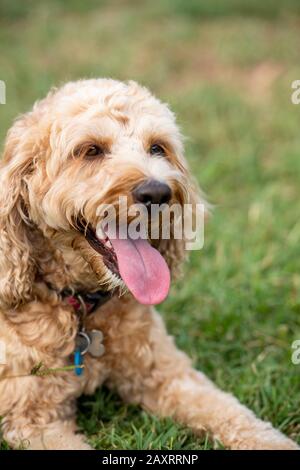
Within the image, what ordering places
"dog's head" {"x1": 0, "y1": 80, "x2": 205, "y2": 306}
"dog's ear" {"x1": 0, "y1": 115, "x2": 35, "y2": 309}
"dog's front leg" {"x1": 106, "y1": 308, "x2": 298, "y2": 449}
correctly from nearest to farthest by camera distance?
1. "dog's head" {"x1": 0, "y1": 80, "x2": 205, "y2": 306}
2. "dog's ear" {"x1": 0, "y1": 115, "x2": 35, "y2": 309}
3. "dog's front leg" {"x1": 106, "y1": 308, "x2": 298, "y2": 449}

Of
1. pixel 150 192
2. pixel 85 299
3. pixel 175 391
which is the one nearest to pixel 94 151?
pixel 150 192

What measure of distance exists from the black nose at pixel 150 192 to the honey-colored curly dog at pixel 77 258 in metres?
0.01

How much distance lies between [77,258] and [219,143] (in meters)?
3.46

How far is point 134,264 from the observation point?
118 inches

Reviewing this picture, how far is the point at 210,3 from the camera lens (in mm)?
9188

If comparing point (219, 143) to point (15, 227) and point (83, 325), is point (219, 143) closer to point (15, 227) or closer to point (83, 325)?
point (83, 325)

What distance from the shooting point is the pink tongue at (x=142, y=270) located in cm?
297

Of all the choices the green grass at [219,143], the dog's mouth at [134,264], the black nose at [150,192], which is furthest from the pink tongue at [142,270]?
the green grass at [219,143]

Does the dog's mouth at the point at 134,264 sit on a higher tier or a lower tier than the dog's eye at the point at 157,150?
lower

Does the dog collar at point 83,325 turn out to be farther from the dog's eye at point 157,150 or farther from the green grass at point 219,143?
the dog's eye at point 157,150

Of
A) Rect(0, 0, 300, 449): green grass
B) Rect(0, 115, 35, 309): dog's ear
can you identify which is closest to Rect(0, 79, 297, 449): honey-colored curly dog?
Rect(0, 115, 35, 309): dog's ear

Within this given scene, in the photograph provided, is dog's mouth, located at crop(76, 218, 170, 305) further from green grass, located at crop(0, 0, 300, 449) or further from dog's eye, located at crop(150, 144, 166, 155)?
green grass, located at crop(0, 0, 300, 449)

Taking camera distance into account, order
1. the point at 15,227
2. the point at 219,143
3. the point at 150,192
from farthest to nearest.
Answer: the point at 219,143 < the point at 15,227 < the point at 150,192

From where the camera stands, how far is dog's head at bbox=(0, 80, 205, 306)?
293 cm
